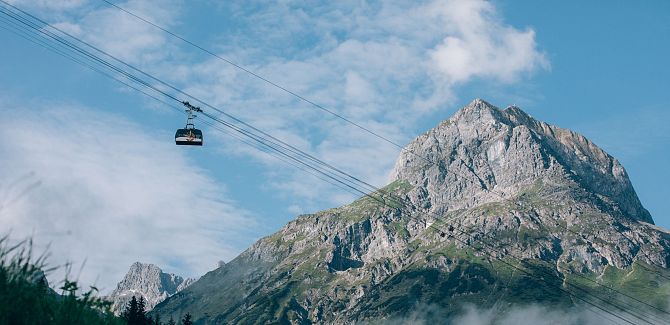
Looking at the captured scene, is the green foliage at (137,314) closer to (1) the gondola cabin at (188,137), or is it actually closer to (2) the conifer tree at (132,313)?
(2) the conifer tree at (132,313)

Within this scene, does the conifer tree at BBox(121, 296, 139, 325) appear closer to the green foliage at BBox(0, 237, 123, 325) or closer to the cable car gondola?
the cable car gondola

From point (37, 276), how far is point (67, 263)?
4.62ft

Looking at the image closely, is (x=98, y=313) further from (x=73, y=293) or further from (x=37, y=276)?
(x=37, y=276)

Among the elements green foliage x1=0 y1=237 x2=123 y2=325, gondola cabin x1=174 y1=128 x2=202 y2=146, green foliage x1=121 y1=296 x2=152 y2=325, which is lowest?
green foliage x1=0 y1=237 x2=123 y2=325

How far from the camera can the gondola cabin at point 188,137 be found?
78.5 meters

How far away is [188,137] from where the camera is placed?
258ft

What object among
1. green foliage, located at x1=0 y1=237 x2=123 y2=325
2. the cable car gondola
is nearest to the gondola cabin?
the cable car gondola

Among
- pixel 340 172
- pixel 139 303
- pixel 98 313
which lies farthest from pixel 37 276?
pixel 139 303

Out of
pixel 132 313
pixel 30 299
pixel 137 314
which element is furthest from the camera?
pixel 137 314

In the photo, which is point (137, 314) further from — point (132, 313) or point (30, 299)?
point (30, 299)

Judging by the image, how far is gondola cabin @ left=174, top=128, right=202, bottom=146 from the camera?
258 ft

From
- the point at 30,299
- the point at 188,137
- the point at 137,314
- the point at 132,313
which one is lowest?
the point at 30,299

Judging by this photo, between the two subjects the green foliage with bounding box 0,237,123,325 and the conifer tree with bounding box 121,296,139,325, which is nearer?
the green foliage with bounding box 0,237,123,325

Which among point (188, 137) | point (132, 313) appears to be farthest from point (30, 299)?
point (132, 313)
